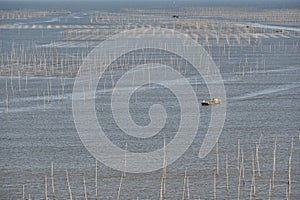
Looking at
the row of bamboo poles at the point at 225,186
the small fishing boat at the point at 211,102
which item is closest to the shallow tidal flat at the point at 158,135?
the row of bamboo poles at the point at 225,186

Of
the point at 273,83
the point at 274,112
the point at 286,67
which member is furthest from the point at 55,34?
the point at 274,112

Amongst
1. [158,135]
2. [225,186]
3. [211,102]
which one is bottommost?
[225,186]

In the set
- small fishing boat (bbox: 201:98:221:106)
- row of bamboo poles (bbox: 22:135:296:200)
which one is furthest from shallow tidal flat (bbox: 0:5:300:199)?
small fishing boat (bbox: 201:98:221:106)

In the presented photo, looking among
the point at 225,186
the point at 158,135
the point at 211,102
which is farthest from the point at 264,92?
the point at 225,186

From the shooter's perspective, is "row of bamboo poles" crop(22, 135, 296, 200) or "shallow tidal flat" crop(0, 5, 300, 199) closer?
"row of bamboo poles" crop(22, 135, 296, 200)

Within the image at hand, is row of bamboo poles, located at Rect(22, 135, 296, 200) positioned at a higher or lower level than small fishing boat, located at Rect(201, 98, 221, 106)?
lower

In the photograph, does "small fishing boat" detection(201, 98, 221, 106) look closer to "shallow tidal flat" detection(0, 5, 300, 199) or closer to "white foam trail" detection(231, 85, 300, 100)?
"shallow tidal flat" detection(0, 5, 300, 199)

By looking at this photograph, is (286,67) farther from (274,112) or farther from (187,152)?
(187,152)

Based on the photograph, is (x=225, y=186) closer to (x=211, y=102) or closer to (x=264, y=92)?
(x=211, y=102)

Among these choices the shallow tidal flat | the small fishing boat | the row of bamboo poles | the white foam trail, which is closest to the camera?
the row of bamboo poles

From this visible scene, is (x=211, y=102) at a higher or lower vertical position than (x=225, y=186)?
higher

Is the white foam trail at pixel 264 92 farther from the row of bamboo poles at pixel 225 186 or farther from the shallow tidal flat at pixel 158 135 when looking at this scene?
the row of bamboo poles at pixel 225 186
